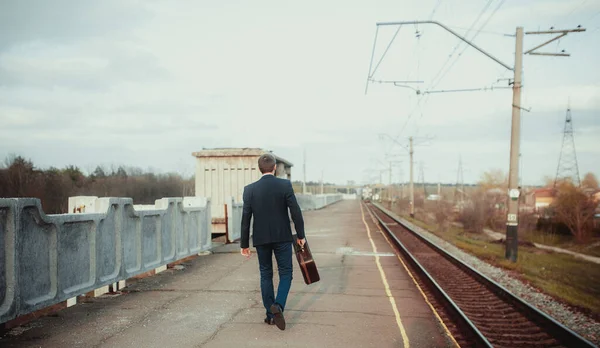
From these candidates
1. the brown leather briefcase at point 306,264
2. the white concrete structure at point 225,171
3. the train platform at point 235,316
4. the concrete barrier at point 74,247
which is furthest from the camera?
the white concrete structure at point 225,171

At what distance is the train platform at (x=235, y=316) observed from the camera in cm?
554

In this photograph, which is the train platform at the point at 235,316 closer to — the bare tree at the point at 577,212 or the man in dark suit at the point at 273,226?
the man in dark suit at the point at 273,226

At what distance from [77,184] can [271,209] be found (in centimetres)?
5117

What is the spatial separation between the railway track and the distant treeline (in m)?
37.0

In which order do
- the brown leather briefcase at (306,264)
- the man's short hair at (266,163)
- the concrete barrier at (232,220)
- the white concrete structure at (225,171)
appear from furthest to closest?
1. the white concrete structure at (225,171)
2. the concrete barrier at (232,220)
3. the brown leather briefcase at (306,264)
4. the man's short hair at (266,163)

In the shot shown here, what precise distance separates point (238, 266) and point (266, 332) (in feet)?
18.7

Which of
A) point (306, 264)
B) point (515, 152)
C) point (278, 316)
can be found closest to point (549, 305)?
point (306, 264)

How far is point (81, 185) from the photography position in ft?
170

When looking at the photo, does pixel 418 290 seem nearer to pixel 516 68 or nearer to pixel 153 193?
pixel 516 68

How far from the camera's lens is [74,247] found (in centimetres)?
664

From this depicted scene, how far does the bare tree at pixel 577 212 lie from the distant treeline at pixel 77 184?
120 ft

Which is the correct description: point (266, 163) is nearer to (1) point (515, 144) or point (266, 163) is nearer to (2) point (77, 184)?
(1) point (515, 144)

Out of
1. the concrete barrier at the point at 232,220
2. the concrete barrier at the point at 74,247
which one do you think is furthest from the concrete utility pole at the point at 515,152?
the concrete barrier at the point at 74,247

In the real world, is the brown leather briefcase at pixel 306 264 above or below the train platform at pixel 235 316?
above
